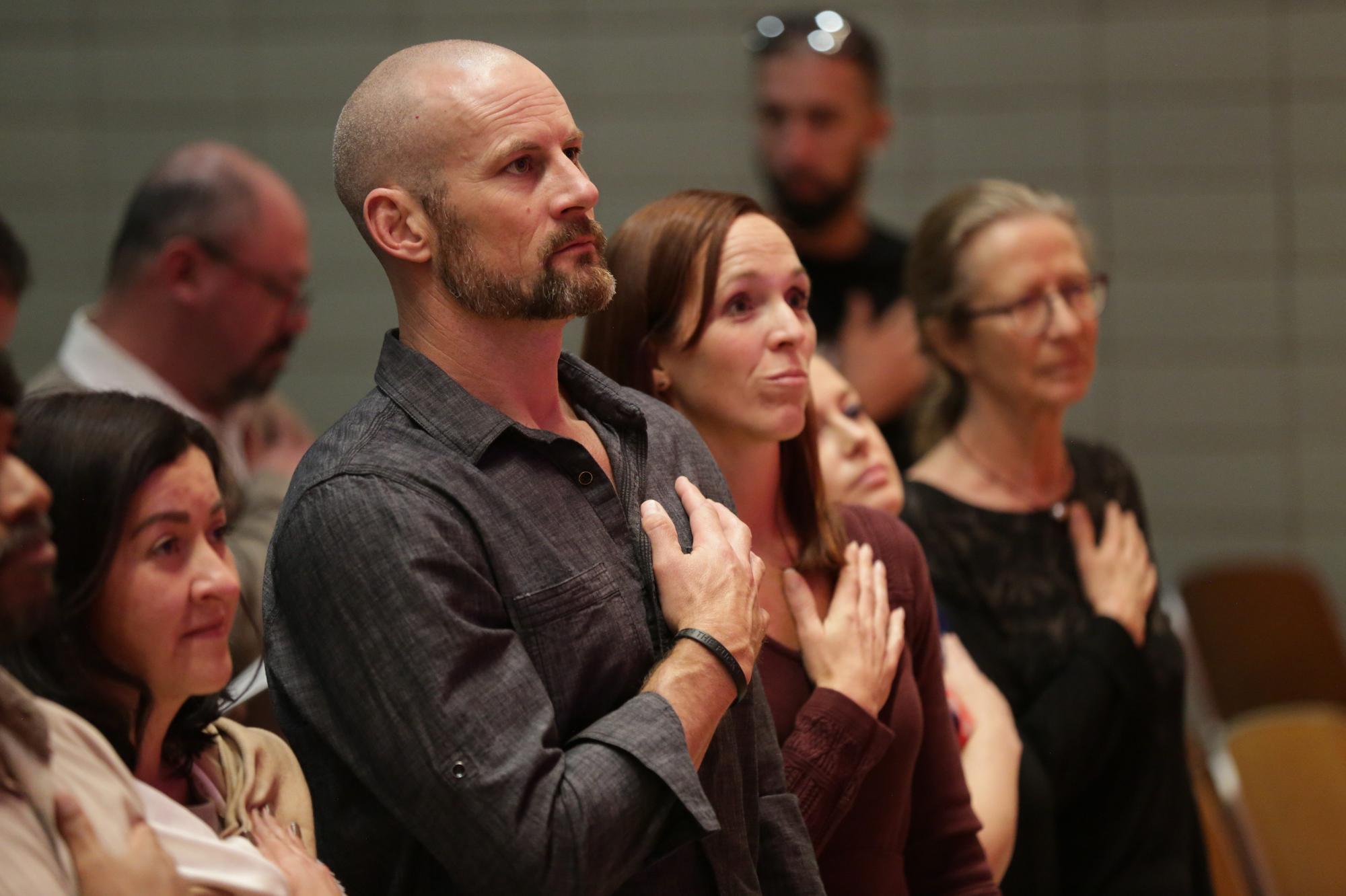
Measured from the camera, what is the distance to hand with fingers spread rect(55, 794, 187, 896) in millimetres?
1271

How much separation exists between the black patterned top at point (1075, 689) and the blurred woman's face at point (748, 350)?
2.42ft

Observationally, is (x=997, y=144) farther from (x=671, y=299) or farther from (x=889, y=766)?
(x=889, y=766)

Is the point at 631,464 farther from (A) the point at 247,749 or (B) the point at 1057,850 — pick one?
(B) the point at 1057,850

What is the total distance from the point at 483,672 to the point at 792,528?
0.80 metres

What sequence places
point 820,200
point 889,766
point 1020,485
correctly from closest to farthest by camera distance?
point 889,766
point 1020,485
point 820,200

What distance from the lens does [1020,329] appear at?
284cm

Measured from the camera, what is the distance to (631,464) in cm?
178

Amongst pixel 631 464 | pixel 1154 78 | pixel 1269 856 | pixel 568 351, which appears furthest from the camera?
pixel 1154 78

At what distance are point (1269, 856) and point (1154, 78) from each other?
119 inches

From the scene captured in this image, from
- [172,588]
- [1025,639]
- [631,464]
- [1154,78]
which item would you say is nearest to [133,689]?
[172,588]

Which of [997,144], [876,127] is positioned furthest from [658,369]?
[997,144]

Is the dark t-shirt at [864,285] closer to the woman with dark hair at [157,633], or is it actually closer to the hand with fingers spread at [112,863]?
the woman with dark hair at [157,633]

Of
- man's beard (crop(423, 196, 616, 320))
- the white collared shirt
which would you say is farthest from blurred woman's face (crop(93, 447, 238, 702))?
the white collared shirt

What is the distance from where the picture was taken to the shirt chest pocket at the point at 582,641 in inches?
61.4
